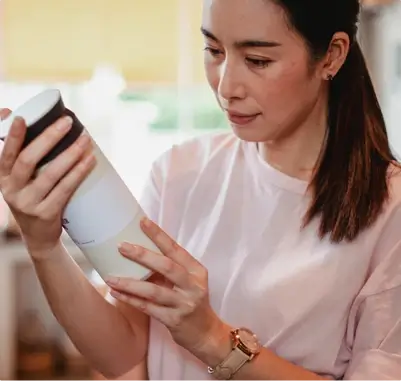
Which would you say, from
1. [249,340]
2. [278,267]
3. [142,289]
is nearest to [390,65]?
[278,267]

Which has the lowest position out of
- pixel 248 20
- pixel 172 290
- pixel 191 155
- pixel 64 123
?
pixel 172 290

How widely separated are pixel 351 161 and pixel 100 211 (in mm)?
420

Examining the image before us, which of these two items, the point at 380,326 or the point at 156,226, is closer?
the point at 156,226

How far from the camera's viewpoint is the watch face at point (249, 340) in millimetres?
994

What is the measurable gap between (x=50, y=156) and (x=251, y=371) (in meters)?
0.39

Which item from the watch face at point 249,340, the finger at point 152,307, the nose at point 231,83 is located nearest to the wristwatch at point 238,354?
the watch face at point 249,340

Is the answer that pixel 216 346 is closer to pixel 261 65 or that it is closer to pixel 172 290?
pixel 172 290

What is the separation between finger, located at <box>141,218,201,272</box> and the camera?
35.8 inches

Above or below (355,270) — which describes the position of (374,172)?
above

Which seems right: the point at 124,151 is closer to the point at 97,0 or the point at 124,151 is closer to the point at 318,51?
the point at 97,0

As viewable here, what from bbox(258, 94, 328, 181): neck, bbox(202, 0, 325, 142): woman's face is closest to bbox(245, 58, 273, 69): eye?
bbox(202, 0, 325, 142): woman's face

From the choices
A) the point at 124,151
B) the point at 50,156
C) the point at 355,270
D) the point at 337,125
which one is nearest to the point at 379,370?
the point at 355,270

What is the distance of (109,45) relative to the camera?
3.71m

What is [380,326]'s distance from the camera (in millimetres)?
1047
